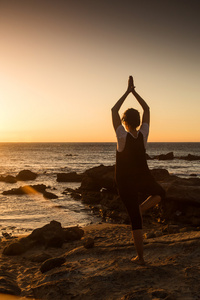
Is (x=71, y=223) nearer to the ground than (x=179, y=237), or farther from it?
nearer to the ground

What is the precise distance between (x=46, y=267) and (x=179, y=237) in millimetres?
2776

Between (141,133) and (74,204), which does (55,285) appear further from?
(74,204)

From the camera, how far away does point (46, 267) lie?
5078 millimetres

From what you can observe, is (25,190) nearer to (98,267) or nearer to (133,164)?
(98,267)

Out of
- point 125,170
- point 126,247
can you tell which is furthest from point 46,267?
point 125,170

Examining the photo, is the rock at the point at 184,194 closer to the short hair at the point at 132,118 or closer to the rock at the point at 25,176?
the short hair at the point at 132,118

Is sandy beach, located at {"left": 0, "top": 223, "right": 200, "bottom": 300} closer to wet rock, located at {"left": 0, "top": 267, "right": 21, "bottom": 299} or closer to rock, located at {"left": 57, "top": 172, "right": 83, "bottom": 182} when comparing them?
wet rock, located at {"left": 0, "top": 267, "right": 21, "bottom": 299}

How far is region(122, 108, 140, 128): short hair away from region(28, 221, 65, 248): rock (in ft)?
14.4

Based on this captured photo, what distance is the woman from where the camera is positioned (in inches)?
163

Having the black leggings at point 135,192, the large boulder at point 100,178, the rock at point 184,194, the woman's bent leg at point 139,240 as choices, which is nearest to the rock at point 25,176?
the large boulder at point 100,178

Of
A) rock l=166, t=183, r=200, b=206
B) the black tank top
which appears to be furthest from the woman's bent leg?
rock l=166, t=183, r=200, b=206

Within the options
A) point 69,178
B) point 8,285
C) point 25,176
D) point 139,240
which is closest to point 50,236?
point 8,285

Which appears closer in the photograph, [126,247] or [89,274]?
[89,274]

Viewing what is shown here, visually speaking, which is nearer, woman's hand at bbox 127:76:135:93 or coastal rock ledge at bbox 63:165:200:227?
woman's hand at bbox 127:76:135:93
